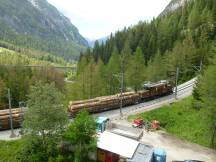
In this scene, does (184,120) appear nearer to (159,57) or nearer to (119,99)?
(119,99)

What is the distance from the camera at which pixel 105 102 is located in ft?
202

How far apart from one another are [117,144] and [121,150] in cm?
140

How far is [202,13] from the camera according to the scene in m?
128

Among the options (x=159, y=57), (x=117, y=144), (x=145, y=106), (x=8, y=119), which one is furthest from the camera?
(x=159, y=57)

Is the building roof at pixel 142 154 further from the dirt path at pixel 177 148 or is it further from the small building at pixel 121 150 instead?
the dirt path at pixel 177 148

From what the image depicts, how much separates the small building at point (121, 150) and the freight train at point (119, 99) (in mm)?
17006

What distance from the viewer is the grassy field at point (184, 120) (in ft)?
161

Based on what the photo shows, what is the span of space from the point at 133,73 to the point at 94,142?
4393cm

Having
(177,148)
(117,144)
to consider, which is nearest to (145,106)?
(177,148)

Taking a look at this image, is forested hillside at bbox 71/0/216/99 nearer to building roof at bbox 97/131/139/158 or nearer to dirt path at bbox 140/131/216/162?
dirt path at bbox 140/131/216/162

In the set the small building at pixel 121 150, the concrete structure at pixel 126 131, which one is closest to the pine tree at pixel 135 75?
the concrete structure at pixel 126 131

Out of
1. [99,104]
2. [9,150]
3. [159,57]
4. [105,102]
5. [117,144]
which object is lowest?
[9,150]

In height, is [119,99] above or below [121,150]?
above

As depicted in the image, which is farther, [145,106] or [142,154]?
[145,106]
